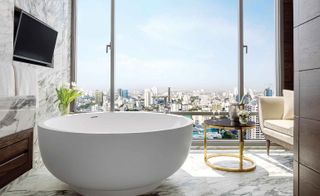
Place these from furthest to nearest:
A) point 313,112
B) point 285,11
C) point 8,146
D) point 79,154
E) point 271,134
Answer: point 285,11 → point 271,134 → point 8,146 → point 79,154 → point 313,112

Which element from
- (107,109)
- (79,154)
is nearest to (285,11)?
(107,109)

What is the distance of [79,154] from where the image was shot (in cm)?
133

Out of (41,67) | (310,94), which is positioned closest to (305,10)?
(310,94)

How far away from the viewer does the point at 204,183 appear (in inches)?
74.2

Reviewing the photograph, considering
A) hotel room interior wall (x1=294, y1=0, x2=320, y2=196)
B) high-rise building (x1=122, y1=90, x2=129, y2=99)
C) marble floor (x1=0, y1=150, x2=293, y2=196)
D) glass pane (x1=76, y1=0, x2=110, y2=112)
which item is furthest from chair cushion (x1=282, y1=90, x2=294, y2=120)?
glass pane (x1=76, y1=0, x2=110, y2=112)

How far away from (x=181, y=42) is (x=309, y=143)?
229 centimetres

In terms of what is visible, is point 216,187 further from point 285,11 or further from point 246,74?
point 285,11

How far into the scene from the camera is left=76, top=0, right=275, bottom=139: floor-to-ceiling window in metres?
3.14

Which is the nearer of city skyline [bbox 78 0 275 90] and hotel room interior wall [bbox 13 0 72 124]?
hotel room interior wall [bbox 13 0 72 124]

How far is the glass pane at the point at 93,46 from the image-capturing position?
317cm

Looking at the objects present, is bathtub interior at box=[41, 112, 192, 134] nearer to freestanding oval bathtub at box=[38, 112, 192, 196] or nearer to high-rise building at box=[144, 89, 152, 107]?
high-rise building at box=[144, 89, 152, 107]

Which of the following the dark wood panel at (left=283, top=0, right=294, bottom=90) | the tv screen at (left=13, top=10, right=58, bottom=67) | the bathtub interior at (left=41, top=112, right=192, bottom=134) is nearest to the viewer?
the tv screen at (left=13, top=10, right=58, bottom=67)

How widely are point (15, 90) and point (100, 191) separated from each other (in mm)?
1087

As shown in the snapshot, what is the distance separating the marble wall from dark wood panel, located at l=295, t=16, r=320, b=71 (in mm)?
1969
